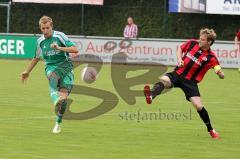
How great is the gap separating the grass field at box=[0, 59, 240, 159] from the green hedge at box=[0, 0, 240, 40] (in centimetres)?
1717

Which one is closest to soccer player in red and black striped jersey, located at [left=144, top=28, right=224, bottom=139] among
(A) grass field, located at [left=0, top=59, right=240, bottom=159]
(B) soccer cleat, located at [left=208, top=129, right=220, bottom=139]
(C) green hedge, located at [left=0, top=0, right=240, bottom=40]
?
(B) soccer cleat, located at [left=208, top=129, right=220, bottom=139]

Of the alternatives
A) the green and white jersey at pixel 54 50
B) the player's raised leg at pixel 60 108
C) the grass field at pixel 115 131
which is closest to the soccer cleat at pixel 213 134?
the grass field at pixel 115 131

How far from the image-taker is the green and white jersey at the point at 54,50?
1341 centimetres

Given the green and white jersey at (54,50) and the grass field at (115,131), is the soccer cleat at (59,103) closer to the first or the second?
the grass field at (115,131)

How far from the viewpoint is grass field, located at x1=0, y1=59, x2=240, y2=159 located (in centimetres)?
1135

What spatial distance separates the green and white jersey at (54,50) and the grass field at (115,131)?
1.24 m

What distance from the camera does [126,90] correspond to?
22.8 m

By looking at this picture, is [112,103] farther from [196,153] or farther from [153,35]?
[153,35]

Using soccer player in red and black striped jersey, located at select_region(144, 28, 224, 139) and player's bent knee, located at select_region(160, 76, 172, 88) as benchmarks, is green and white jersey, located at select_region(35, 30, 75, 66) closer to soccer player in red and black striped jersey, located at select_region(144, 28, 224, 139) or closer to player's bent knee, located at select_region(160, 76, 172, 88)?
soccer player in red and black striped jersey, located at select_region(144, 28, 224, 139)

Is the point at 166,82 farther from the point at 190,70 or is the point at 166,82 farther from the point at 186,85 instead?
the point at 190,70

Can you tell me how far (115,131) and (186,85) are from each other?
1540 millimetres

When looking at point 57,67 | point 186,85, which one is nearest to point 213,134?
point 186,85

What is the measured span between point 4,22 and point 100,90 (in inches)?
859

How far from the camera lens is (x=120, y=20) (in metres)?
41.5
